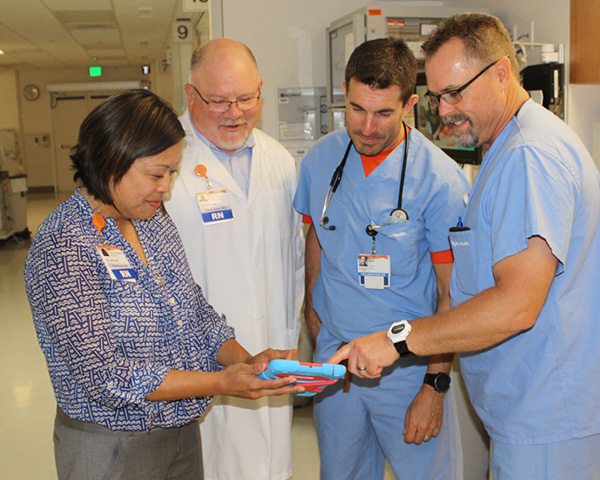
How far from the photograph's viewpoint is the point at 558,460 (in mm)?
1330

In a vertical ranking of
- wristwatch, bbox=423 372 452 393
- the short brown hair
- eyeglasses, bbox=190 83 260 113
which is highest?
the short brown hair

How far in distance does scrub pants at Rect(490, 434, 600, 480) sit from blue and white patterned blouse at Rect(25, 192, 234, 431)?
31.4 inches

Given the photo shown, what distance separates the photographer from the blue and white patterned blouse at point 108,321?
47.2 inches

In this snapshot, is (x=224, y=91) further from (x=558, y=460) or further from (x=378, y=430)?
(x=558, y=460)

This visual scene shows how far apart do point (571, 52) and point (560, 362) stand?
1.93 meters

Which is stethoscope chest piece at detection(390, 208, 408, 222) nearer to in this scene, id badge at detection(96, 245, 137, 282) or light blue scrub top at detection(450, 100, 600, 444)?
light blue scrub top at detection(450, 100, 600, 444)

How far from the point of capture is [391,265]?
177 cm

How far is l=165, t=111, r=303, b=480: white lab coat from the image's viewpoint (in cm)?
197

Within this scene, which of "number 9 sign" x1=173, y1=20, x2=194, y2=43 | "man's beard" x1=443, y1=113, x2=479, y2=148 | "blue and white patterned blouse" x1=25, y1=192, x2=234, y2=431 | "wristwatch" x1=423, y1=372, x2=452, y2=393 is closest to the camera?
"blue and white patterned blouse" x1=25, y1=192, x2=234, y2=431

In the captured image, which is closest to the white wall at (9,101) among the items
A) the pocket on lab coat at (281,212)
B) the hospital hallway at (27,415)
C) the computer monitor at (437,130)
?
the hospital hallway at (27,415)

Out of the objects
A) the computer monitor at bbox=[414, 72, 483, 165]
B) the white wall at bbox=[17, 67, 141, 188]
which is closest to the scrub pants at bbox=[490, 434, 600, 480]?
the computer monitor at bbox=[414, 72, 483, 165]

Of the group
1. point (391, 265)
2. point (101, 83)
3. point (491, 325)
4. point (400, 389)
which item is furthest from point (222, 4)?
point (101, 83)

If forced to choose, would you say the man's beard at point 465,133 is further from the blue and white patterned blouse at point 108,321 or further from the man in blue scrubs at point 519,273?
the blue and white patterned blouse at point 108,321

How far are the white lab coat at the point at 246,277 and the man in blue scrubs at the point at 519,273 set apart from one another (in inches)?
25.8
